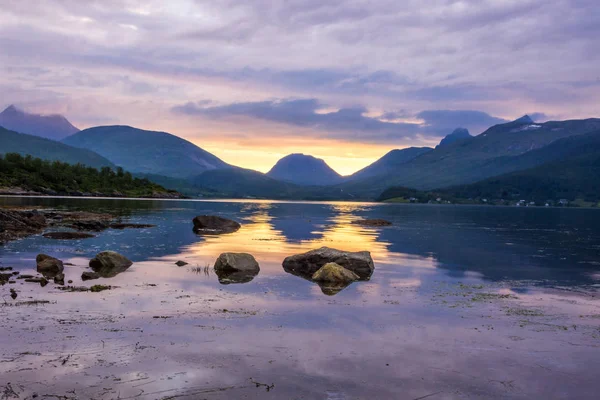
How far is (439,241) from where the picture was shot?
226 feet

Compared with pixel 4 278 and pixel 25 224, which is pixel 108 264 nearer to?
pixel 4 278

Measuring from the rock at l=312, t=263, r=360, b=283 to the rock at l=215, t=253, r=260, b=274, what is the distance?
211 inches

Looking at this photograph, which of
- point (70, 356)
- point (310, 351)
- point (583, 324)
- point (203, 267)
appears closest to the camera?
point (70, 356)

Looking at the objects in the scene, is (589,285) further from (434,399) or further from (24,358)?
(24,358)

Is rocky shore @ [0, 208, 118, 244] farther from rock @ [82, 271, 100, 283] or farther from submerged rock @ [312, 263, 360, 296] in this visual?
submerged rock @ [312, 263, 360, 296]

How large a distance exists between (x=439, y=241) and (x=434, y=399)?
57992 mm

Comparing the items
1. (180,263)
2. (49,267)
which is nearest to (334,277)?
(180,263)

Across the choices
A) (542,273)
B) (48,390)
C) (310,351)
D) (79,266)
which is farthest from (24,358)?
(542,273)

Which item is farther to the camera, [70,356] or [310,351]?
[310,351]

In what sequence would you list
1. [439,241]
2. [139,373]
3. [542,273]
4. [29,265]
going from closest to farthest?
1. [139,373]
2. [29,265]
3. [542,273]
4. [439,241]

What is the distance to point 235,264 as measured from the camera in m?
35.2

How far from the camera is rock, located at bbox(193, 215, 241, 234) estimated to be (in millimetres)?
75188

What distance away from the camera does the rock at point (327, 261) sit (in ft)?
117

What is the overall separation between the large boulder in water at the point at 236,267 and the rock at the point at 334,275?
493 centimetres
